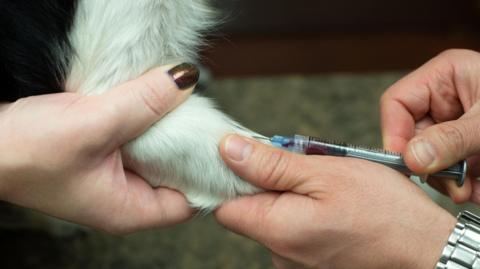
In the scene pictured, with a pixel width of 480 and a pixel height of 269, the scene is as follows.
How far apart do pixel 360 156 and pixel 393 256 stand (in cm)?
10

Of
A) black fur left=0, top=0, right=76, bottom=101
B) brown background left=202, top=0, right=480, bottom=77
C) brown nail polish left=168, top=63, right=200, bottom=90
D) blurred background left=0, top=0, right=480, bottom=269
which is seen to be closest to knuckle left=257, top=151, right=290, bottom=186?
brown nail polish left=168, top=63, right=200, bottom=90

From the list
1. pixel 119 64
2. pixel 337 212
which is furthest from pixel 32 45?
pixel 337 212

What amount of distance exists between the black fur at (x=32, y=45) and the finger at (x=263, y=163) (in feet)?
0.58

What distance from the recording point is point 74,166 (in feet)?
1.68

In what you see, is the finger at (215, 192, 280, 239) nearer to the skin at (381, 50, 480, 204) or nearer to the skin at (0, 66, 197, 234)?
the skin at (0, 66, 197, 234)

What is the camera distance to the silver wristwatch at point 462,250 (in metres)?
0.54

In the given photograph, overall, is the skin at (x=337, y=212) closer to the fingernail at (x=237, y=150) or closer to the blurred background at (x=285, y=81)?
the fingernail at (x=237, y=150)

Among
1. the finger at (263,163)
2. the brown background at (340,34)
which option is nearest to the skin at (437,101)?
the finger at (263,163)

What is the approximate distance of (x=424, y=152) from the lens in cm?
51

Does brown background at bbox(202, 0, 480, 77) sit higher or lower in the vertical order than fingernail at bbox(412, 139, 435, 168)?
lower

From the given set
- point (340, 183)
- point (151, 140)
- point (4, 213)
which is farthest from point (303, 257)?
point (4, 213)

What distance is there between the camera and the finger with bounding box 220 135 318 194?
0.52 metres

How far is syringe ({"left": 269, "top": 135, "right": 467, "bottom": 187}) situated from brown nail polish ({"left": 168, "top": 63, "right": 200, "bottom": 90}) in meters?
0.10

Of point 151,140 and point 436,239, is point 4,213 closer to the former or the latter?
point 151,140
